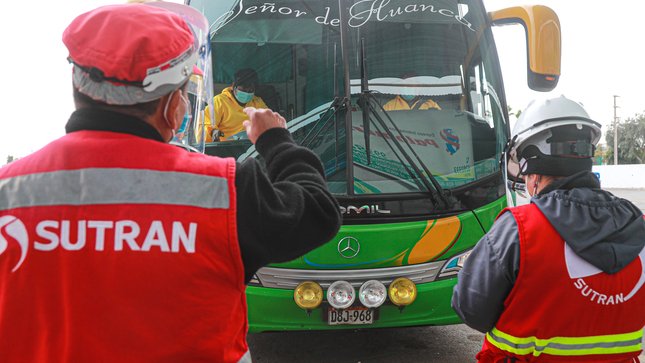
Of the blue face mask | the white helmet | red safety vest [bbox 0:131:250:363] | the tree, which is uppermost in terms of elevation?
the blue face mask

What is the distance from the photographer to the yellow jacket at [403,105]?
415 centimetres

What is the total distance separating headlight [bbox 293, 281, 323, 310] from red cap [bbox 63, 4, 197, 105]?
2588 millimetres

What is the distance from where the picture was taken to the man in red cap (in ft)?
4.06

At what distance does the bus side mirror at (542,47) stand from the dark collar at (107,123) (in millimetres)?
3202

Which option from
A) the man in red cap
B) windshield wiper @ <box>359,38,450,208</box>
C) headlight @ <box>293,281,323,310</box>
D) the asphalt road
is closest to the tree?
the asphalt road

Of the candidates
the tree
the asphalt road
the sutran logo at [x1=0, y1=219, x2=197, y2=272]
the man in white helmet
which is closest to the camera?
the sutran logo at [x1=0, y1=219, x2=197, y2=272]

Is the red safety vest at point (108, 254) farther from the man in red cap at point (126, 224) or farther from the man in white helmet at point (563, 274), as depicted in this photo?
the man in white helmet at point (563, 274)

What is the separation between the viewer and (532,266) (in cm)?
175

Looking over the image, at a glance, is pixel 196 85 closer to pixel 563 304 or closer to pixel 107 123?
pixel 107 123

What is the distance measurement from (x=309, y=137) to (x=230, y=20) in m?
1.08

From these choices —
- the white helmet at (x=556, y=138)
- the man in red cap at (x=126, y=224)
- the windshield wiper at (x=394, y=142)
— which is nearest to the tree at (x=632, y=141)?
the windshield wiper at (x=394, y=142)

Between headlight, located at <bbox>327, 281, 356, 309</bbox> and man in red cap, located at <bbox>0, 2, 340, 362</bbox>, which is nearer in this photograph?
man in red cap, located at <bbox>0, 2, 340, 362</bbox>

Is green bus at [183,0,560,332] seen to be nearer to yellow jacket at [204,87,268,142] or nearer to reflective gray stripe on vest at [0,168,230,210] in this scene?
yellow jacket at [204,87,268,142]

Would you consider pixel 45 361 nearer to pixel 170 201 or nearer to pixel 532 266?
pixel 170 201
